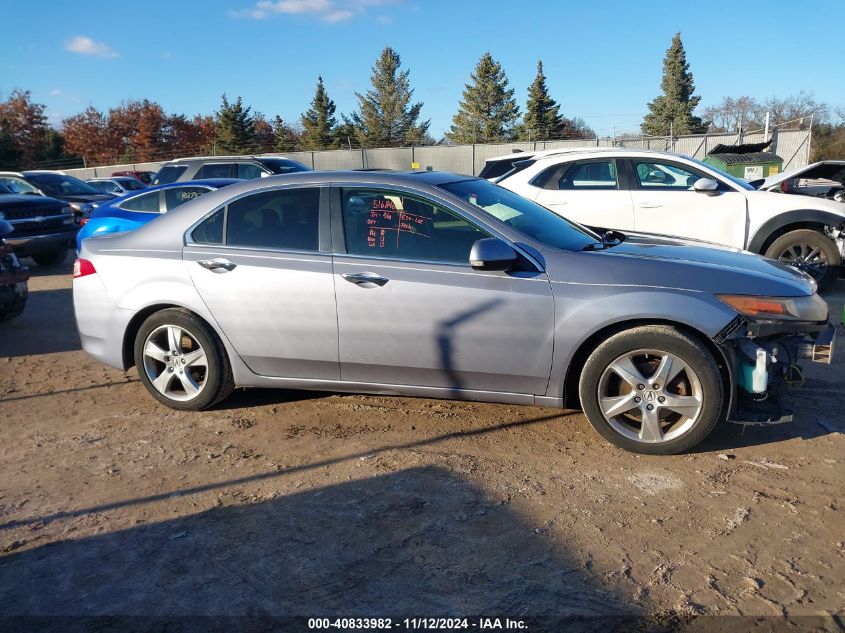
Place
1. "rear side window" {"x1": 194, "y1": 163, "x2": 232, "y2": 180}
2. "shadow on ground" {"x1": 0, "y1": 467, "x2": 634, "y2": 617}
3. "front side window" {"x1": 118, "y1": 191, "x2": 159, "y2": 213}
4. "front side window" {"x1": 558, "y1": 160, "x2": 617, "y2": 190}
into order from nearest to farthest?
1. "shadow on ground" {"x1": 0, "y1": 467, "x2": 634, "y2": 617}
2. "front side window" {"x1": 558, "y1": 160, "x2": 617, "y2": 190}
3. "front side window" {"x1": 118, "y1": 191, "x2": 159, "y2": 213}
4. "rear side window" {"x1": 194, "y1": 163, "x2": 232, "y2": 180}

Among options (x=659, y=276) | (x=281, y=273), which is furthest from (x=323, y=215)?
(x=659, y=276)

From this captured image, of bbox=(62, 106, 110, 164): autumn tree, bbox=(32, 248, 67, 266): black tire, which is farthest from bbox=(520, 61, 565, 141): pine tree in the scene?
bbox=(32, 248, 67, 266): black tire

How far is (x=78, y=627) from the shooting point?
2859mm

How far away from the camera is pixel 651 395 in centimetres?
415

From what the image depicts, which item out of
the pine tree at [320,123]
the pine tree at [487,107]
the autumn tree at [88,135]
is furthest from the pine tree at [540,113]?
the autumn tree at [88,135]

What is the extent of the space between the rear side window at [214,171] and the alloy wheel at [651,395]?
1137cm

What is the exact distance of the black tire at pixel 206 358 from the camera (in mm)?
4953

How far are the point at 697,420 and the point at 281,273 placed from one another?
2.74m

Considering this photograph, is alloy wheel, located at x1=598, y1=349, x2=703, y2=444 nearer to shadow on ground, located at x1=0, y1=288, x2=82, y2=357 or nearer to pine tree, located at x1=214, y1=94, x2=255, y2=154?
shadow on ground, located at x1=0, y1=288, x2=82, y2=357

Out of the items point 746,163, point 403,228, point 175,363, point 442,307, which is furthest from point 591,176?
point 746,163

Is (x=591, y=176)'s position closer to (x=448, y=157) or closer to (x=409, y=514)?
(x=409, y=514)

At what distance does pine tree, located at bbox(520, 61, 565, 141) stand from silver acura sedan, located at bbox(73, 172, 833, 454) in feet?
168

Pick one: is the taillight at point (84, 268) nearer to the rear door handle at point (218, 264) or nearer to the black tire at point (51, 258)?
the rear door handle at point (218, 264)

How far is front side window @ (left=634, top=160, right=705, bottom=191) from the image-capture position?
847 centimetres
